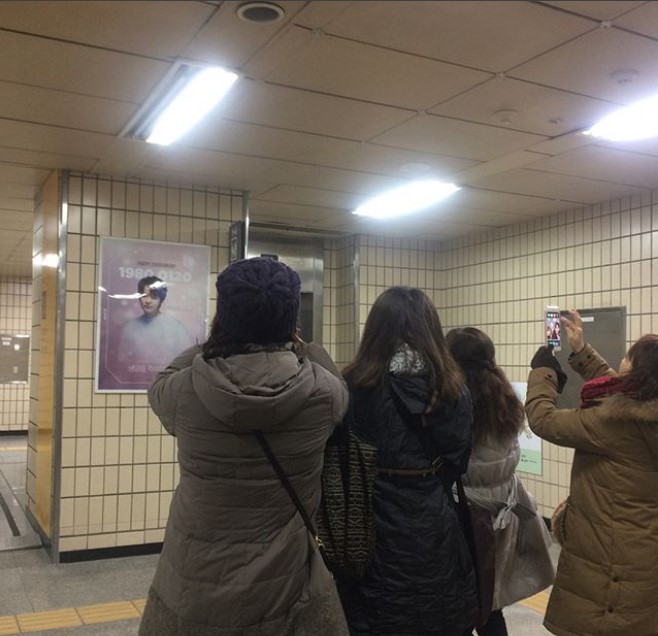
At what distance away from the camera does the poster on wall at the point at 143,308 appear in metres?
5.17

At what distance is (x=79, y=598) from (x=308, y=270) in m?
4.37

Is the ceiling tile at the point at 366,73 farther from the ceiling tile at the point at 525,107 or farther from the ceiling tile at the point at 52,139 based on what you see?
the ceiling tile at the point at 52,139

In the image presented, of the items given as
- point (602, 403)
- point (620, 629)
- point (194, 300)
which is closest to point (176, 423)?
point (602, 403)

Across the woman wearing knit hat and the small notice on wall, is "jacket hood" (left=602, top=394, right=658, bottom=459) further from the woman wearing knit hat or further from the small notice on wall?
the small notice on wall

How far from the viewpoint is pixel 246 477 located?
166 centimetres

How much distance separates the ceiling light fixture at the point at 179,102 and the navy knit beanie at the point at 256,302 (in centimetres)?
174

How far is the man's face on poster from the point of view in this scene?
5.28 meters

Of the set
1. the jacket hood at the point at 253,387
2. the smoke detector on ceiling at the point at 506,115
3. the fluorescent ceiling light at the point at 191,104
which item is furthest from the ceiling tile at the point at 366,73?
the jacket hood at the point at 253,387

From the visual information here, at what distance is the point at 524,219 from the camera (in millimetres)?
6645

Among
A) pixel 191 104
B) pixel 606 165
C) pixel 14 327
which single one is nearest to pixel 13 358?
pixel 14 327

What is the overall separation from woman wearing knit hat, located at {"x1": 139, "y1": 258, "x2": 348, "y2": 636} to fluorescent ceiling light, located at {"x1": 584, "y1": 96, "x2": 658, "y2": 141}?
2.71m

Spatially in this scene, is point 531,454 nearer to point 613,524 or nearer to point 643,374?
point 613,524

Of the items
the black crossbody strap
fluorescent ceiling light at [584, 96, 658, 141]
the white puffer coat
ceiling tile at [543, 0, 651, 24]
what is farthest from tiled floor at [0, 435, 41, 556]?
ceiling tile at [543, 0, 651, 24]

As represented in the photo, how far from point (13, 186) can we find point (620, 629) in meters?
5.23
